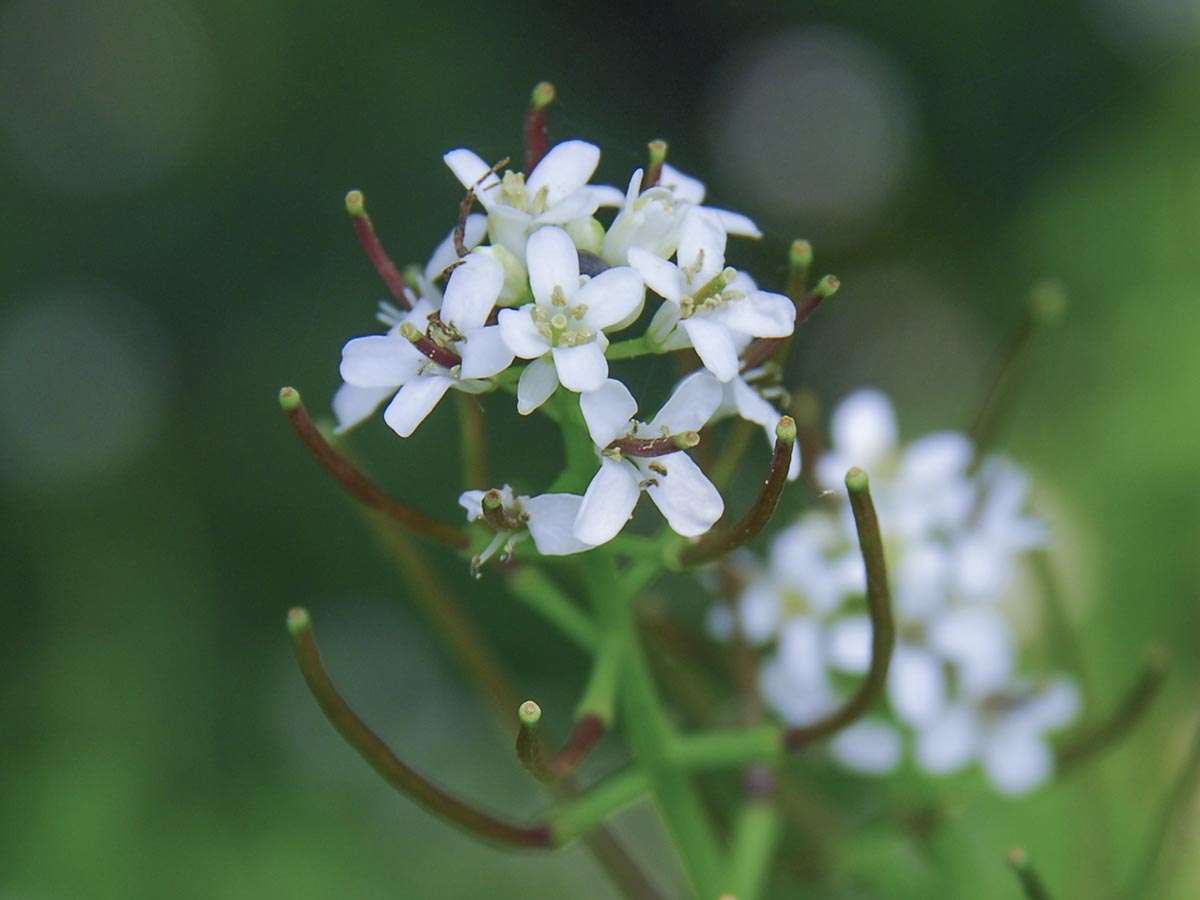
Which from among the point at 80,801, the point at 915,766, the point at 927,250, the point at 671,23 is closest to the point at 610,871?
the point at 915,766

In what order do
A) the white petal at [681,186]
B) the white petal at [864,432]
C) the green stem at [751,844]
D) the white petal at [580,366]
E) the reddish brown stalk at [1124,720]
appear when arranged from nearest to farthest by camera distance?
1. the white petal at [580,366]
2. the white petal at [681,186]
3. the green stem at [751,844]
4. the reddish brown stalk at [1124,720]
5. the white petal at [864,432]

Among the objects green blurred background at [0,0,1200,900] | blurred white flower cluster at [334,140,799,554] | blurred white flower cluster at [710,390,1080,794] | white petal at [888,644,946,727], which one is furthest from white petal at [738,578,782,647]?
green blurred background at [0,0,1200,900]

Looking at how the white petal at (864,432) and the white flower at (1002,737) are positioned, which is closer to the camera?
the white flower at (1002,737)

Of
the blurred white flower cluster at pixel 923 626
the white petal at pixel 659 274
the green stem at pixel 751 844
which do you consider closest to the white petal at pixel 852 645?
the blurred white flower cluster at pixel 923 626

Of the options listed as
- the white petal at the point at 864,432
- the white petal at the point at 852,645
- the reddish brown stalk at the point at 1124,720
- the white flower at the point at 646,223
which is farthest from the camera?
the white petal at the point at 864,432

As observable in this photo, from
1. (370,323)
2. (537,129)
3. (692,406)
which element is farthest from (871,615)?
(370,323)

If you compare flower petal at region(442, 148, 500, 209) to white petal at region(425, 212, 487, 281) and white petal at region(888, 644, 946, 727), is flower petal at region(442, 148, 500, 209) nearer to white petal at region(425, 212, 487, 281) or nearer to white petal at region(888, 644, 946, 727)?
white petal at region(425, 212, 487, 281)

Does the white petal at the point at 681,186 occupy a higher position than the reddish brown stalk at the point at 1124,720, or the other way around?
the white petal at the point at 681,186

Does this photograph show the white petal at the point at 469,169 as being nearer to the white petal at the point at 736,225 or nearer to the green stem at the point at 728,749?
the white petal at the point at 736,225
